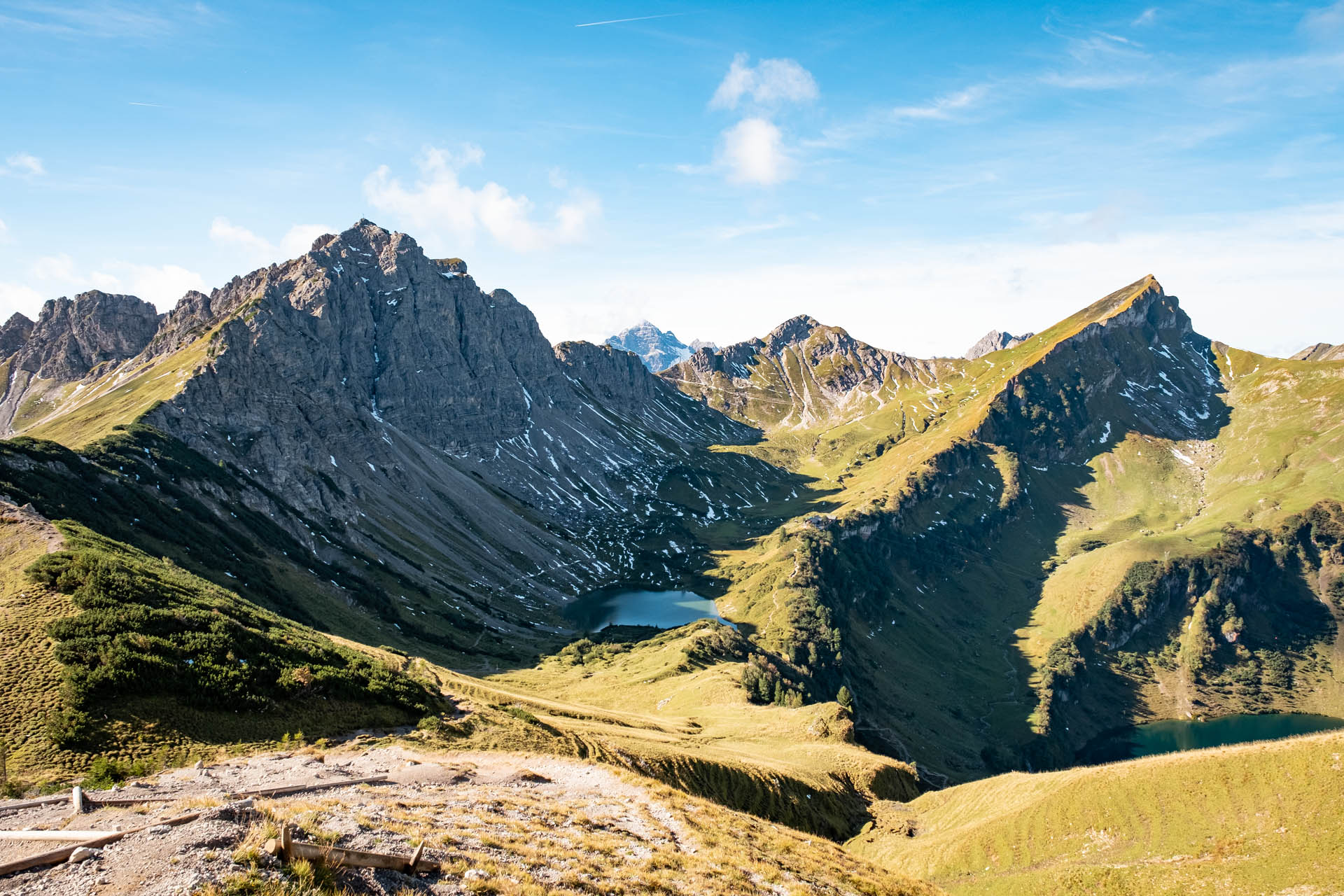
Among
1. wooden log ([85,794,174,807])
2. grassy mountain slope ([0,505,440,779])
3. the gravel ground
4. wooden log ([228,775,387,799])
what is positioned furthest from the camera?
grassy mountain slope ([0,505,440,779])

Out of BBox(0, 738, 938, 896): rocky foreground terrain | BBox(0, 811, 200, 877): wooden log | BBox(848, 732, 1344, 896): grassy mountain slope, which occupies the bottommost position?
BBox(848, 732, 1344, 896): grassy mountain slope

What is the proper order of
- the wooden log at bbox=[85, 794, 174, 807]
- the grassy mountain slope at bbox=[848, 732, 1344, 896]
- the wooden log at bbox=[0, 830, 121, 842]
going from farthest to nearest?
the grassy mountain slope at bbox=[848, 732, 1344, 896]
the wooden log at bbox=[85, 794, 174, 807]
the wooden log at bbox=[0, 830, 121, 842]

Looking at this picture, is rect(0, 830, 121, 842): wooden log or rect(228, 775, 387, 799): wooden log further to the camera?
rect(228, 775, 387, 799): wooden log

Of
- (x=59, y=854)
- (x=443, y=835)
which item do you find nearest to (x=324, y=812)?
(x=443, y=835)

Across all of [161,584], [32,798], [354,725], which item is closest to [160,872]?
[32,798]

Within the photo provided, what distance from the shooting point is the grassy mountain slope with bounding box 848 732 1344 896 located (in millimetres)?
56969

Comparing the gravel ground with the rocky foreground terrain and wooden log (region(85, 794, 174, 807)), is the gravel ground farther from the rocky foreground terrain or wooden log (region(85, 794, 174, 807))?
wooden log (region(85, 794, 174, 807))

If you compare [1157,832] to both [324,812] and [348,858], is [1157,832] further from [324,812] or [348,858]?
[348,858]

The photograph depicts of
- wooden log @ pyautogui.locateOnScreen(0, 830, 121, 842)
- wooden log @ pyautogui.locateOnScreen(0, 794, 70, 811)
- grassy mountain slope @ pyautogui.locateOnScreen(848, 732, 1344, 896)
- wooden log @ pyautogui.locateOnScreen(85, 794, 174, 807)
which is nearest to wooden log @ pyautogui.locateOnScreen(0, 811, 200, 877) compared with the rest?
wooden log @ pyautogui.locateOnScreen(0, 830, 121, 842)

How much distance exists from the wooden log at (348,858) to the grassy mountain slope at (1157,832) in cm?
6107

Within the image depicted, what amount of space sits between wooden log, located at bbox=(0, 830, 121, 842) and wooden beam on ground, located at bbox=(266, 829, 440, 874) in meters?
4.74

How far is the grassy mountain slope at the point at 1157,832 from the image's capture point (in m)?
57.0

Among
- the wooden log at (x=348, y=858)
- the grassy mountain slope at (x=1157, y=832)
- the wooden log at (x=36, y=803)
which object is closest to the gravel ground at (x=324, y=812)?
the wooden log at (x=348, y=858)

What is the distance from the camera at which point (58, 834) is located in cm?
1859
